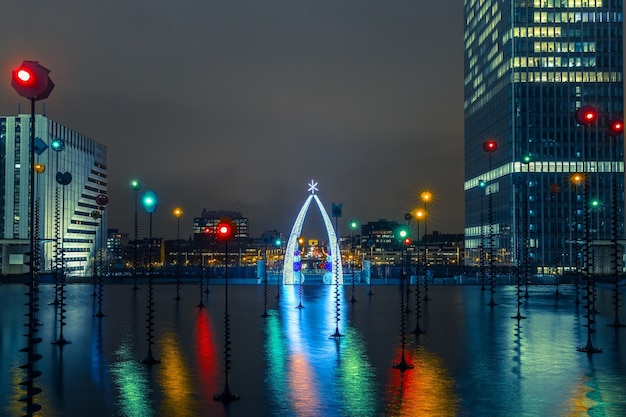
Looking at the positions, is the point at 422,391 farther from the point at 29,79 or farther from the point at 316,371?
the point at 29,79

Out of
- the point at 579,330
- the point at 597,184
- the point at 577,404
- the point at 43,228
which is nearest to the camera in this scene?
the point at 577,404

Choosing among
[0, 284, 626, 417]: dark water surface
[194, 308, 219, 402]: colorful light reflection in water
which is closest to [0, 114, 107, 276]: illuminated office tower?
[0, 284, 626, 417]: dark water surface

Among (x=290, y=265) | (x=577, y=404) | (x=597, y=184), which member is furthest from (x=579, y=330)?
(x=597, y=184)

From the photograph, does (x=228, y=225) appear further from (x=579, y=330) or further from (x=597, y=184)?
(x=597, y=184)

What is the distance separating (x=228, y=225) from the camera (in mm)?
21141

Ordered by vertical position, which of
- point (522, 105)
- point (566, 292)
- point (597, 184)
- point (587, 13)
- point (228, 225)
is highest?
point (587, 13)

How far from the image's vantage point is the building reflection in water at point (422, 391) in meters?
17.9

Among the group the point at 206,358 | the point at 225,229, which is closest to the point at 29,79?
the point at 225,229

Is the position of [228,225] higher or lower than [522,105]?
lower

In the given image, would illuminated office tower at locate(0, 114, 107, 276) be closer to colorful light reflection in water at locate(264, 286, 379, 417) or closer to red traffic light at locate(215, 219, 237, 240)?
colorful light reflection in water at locate(264, 286, 379, 417)

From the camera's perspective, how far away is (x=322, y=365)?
24.4 meters

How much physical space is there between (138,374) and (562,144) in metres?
127

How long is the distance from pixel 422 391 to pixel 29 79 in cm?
1305

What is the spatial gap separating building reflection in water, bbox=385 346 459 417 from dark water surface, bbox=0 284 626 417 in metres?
0.05
